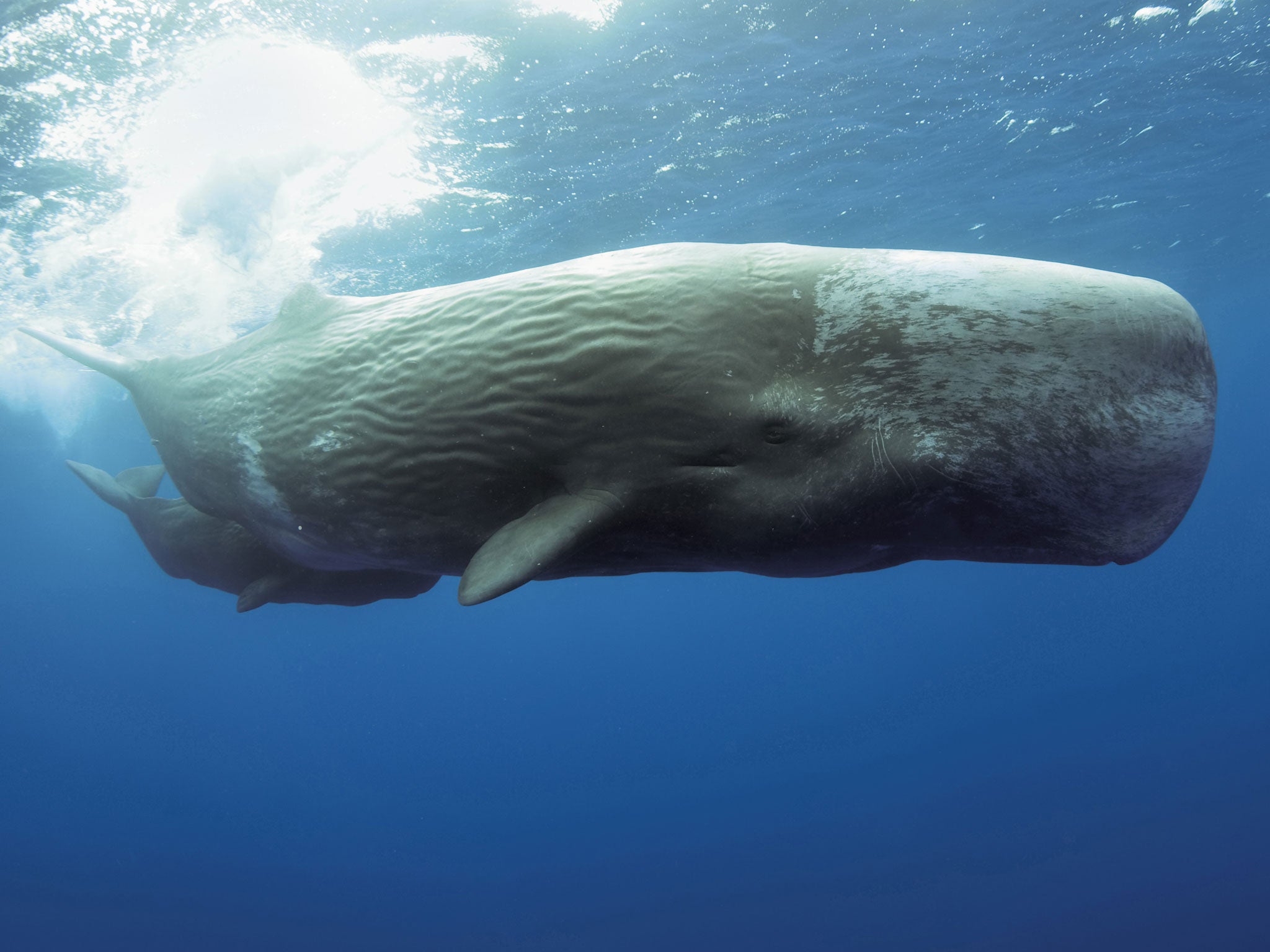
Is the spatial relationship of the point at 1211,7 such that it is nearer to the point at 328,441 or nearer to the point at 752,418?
the point at 752,418

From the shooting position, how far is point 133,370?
19.7 feet

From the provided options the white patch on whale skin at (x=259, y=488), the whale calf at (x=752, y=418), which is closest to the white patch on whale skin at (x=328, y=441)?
the whale calf at (x=752, y=418)

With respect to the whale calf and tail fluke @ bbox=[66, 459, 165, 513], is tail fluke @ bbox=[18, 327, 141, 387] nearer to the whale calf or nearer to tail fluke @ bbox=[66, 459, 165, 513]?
tail fluke @ bbox=[66, 459, 165, 513]

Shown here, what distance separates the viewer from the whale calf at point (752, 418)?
8.52 feet

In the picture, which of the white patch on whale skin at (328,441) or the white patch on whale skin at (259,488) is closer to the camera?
the white patch on whale skin at (328,441)

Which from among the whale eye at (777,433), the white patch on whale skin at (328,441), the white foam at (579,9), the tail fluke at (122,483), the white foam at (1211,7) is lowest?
the tail fluke at (122,483)

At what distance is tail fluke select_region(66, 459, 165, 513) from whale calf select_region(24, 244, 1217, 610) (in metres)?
4.14

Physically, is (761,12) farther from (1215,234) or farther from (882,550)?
(1215,234)

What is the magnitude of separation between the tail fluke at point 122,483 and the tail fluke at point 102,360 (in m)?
1.13

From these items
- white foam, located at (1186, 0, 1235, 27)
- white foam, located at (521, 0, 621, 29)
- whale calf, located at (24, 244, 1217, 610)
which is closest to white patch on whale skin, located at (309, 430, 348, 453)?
whale calf, located at (24, 244, 1217, 610)

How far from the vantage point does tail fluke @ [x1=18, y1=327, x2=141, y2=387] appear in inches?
239

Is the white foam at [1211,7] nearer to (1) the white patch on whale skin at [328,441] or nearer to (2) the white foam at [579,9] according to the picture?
(2) the white foam at [579,9]

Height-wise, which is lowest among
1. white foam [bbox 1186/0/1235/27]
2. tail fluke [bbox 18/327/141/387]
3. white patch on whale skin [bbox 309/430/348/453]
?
white patch on whale skin [bbox 309/430/348/453]

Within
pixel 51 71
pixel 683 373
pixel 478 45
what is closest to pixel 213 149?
pixel 51 71
